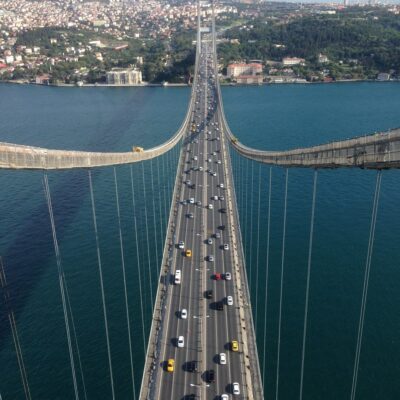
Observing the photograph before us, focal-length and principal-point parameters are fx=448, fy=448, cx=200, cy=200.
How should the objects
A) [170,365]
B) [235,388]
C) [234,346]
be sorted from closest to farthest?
[235,388] < [170,365] < [234,346]

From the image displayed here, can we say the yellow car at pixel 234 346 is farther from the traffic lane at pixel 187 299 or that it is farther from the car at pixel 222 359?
the traffic lane at pixel 187 299

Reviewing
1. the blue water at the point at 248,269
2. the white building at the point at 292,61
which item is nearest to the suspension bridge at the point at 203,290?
the blue water at the point at 248,269

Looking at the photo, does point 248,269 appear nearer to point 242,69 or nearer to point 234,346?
point 234,346

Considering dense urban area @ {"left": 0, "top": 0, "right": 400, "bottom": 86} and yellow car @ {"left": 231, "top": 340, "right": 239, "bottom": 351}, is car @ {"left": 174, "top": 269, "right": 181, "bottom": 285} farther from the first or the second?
dense urban area @ {"left": 0, "top": 0, "right": 400, "bottom": 86}

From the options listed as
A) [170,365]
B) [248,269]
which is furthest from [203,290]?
[248,269]

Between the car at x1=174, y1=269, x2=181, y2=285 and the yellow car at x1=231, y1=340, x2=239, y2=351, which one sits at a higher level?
the car at x1=174, y1=269, x2=181, y2=285

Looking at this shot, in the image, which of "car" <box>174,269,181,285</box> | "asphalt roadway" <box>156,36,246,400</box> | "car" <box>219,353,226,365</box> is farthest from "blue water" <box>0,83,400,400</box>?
"car" <box>219,353,226,365</box>
